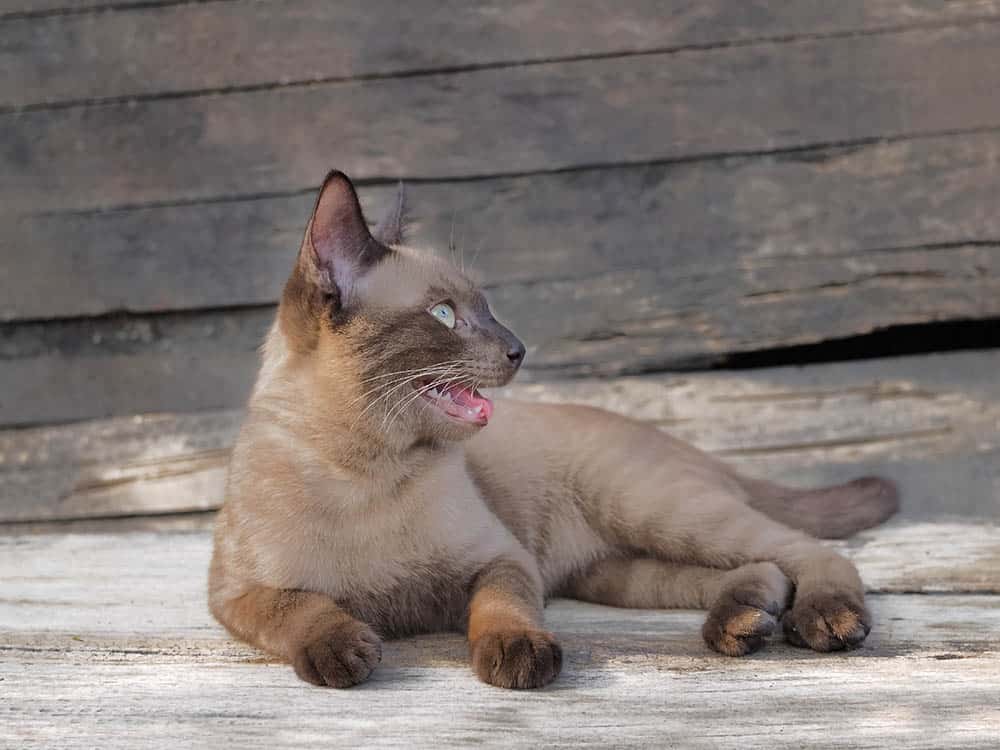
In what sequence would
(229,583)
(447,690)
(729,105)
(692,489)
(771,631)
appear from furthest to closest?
Answer: (729,105) < (692,489) < (229,583) < (771,631) < (447,690)

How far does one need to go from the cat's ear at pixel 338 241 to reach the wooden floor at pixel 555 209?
1.10 meters

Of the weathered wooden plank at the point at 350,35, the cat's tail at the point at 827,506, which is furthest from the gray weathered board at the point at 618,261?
the cat's tail at the point at 827,506

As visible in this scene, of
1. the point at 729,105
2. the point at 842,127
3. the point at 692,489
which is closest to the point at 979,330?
the point at 842,127

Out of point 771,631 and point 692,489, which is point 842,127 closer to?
point 692,489

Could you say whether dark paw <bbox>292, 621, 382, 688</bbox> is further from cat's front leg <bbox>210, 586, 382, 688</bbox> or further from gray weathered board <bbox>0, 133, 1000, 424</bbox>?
gray weathered board <bbox>0, 133, 1000, 424</bbox>

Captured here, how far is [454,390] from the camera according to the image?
2264 mm

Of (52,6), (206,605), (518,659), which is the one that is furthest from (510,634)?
(52,6)

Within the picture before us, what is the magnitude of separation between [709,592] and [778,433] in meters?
1.10

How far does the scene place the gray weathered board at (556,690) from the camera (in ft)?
5.54

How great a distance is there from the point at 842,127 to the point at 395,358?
1.78 m

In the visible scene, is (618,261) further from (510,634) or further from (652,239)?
(510,634)

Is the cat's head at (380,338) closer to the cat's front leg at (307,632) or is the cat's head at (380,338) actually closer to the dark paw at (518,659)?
the cat's front leg at (307,632)

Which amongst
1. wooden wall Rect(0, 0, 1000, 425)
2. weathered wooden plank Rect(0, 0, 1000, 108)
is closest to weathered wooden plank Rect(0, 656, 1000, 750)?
wooden wall Rect(0, 0, 1000, 425)

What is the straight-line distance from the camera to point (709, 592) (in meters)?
2.39
